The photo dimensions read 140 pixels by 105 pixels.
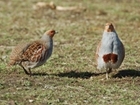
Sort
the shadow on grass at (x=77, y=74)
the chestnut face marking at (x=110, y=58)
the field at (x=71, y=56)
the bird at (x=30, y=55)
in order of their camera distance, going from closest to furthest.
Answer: the field at (x=71, y=56)
the chestnut face marking at (x=110, y=58)
the bird at (x=30, y=55)
the shadow on grass at (x=77, y=74)

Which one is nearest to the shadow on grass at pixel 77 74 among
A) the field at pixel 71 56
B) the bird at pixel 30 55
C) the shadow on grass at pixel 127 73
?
the field at pixel 71 56

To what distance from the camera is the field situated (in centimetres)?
785

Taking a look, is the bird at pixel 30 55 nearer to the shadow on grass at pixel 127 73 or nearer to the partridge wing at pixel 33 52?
the partridge wing at pixel 33 52

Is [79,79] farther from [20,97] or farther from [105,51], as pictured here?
[20,97]

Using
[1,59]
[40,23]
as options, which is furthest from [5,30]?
[1,59]

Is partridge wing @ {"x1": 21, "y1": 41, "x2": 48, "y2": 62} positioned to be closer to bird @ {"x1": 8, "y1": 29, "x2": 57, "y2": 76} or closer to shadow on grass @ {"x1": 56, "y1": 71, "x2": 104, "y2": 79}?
bird @ {"x1": 8, "y1": 29, "x2": 57, "y2": 76}

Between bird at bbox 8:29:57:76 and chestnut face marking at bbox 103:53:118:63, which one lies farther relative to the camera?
bird at bbox 8:29:57:76

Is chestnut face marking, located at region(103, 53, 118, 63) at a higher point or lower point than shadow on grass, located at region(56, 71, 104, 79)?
higher

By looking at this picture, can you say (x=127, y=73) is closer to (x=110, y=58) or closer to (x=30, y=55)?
(x=110, y=58)

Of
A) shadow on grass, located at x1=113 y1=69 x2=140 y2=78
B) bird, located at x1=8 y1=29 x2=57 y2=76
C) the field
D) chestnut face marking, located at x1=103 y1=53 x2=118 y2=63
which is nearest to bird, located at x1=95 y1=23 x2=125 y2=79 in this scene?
chestnut face marking, located at x1=103 y1=53 x2=118 y2=63

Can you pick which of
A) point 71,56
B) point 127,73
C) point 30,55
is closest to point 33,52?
point 30,55

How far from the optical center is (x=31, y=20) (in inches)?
628

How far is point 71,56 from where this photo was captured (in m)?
11.3

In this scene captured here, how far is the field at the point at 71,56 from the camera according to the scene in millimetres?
7848
